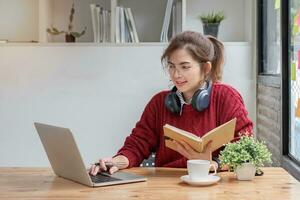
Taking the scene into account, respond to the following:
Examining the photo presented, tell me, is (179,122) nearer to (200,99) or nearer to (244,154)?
(200,99)

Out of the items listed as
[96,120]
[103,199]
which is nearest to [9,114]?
[96,120]

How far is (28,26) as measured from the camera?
3.55 meters

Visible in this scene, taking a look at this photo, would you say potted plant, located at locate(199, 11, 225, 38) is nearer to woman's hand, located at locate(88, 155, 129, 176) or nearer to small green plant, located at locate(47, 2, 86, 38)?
small green plant, located at locate(47, 2, 86, 38)

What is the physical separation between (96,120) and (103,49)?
0.49 metres

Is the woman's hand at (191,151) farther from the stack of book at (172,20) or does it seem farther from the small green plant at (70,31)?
the small green plant at (70,31)

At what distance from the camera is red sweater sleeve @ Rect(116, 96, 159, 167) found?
2.05m

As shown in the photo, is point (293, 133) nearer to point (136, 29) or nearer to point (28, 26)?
point (136, 29)

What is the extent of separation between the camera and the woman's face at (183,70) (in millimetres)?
1969

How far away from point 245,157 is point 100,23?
198 centimetres

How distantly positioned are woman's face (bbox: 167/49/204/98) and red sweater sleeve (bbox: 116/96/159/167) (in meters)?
0.21

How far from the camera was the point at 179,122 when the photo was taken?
207cm

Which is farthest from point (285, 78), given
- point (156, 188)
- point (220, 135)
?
point (156, 188)

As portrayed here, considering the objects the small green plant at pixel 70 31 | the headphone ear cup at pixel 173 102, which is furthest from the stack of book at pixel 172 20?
the headphone ear cup at pixel 173 102

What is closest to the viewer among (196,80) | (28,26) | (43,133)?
(43,133)
